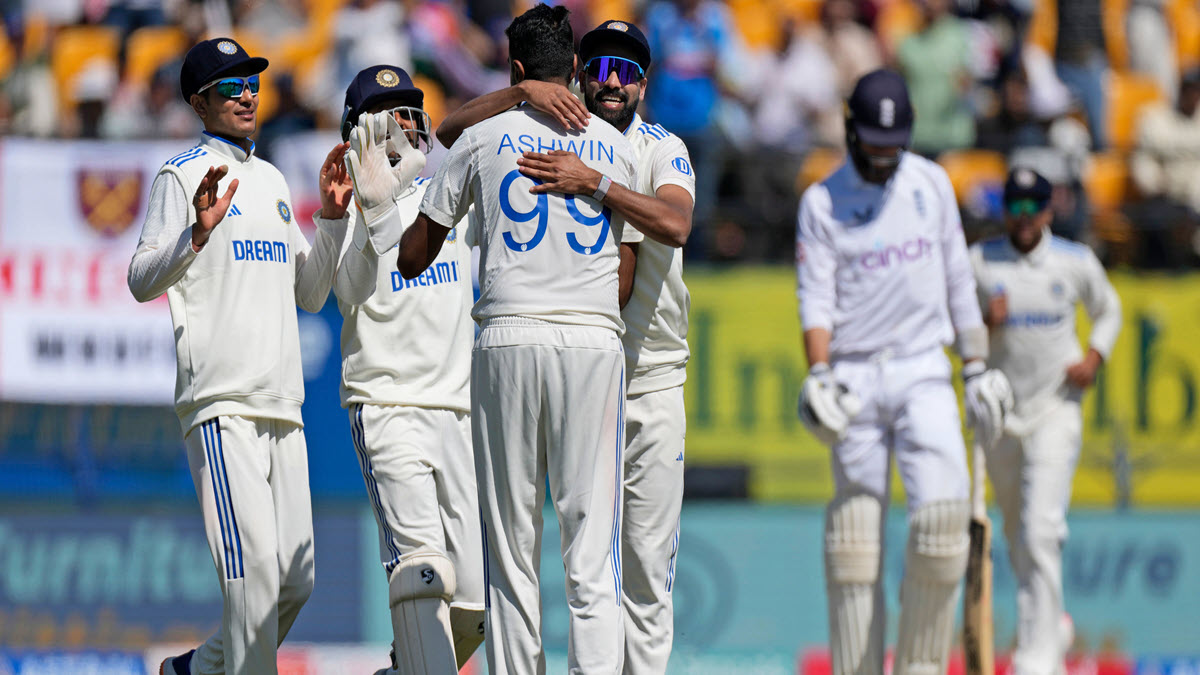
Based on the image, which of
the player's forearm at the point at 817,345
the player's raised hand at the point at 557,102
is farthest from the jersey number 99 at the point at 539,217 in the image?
the player's forearm at the point at 817,345

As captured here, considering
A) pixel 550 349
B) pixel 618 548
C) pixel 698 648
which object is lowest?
pixel 698 648

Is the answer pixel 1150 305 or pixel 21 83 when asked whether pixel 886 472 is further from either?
pixel 21 83

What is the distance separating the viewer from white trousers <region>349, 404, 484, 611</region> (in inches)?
256

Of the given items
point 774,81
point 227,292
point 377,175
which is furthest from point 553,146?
point 774,81

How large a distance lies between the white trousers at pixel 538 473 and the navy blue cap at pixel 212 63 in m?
1.55

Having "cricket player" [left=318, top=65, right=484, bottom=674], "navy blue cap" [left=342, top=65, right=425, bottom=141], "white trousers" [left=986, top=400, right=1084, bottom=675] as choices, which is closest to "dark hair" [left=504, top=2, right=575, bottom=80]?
"cricket player" [left=318, top=65, right=484, bottom=674]

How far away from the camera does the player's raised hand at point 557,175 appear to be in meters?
5.40

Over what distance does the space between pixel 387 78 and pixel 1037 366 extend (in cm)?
460

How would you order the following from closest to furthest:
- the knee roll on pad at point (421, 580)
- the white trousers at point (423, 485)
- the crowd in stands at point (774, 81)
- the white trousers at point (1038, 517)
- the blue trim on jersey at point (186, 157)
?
the blue trim on jersey at point (186, 157) < the knee roll on pad at point (421, 580) < the white trousers at point (423, 485) < the white trousers at point (1038, 517) < the crowd in stands at point (774, 81)

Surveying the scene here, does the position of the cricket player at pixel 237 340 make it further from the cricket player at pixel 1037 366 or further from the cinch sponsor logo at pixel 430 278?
the cricket player at pixel 1037 366

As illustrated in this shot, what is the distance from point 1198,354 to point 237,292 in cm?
746

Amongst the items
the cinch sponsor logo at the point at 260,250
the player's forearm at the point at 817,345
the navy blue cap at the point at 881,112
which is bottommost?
the player's forearm at the point at 817,345

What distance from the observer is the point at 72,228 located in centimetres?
1080

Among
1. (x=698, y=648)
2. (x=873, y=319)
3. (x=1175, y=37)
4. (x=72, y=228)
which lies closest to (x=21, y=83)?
(x=72, y=228)
